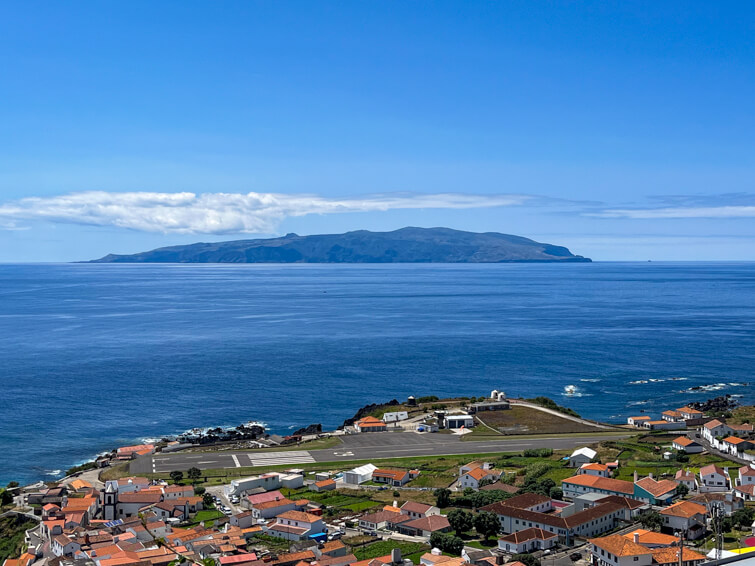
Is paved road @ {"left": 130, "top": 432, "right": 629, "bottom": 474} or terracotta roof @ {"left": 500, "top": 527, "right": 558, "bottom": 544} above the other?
terracotta roof @ {"left": 500, "top": 527, "right": 558, "bottom": 544}

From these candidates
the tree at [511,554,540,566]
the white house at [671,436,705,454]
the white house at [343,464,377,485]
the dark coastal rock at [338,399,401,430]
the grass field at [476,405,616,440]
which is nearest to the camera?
the tree at [511,554,540,566]

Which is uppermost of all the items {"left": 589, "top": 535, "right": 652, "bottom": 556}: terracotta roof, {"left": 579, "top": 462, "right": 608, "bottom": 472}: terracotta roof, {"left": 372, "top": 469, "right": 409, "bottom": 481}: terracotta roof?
{"left": 589, "top": 535, "right": 652, "bottom": 556}: terracotta roof

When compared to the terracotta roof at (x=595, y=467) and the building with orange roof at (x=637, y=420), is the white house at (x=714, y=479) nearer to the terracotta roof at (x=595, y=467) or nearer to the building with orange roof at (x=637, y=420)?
the terracotta roof at (x=595, y=467)

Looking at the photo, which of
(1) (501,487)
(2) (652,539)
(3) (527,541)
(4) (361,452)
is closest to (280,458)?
(4) (361,452)

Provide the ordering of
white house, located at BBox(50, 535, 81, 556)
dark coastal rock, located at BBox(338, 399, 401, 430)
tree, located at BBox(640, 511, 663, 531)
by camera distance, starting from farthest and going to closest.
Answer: dark coastal rock, located at BBox(338, 399, 401, 430) → tree, located at BBox(640, 511, 663, 531) → white house, located at BBox(50, 535, 81, 556)

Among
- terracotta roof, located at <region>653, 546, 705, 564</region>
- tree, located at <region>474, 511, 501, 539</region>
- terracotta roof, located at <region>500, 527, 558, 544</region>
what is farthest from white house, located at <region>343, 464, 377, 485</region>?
terracotta roof, located at <region>653, 546, 705, 564</region>

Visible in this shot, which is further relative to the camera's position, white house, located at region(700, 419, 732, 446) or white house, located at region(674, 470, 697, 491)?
white house, located at region(700, 419, 732, 446)

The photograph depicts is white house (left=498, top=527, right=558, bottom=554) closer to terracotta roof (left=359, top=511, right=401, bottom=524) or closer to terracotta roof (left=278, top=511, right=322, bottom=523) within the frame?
terracotta roof (left=359, top=511, right=401, bottom=524)
